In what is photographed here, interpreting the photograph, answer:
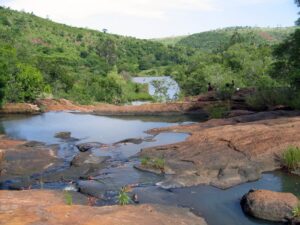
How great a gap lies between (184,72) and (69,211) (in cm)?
5561

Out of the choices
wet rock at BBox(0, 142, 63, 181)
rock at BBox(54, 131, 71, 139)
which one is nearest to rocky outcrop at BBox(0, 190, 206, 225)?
wet rock at BBox(0, 142, 63, 181)

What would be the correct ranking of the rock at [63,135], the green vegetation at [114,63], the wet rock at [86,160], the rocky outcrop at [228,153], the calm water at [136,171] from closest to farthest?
the calm water at [136,171] < the rocky outcrop at [228,153] < the wet rock at [86,160] < the rock at [63,135] < the green vegetation at [114,63]

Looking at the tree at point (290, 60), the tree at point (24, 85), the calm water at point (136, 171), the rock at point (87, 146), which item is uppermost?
the tree at point (290, 60)

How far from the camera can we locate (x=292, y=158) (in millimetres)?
16250

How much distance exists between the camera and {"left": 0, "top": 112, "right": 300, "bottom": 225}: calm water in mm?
13087

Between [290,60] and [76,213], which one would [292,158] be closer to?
[76,213]

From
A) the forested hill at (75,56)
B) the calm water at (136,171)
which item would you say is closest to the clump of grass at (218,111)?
the calm water at (136,171)

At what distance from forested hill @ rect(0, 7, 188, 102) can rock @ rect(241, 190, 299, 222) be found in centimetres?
2799

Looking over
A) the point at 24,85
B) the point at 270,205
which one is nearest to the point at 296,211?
the point at 270,205

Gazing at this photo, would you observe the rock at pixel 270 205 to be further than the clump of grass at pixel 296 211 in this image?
→ Yes

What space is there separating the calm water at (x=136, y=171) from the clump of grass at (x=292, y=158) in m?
0.42

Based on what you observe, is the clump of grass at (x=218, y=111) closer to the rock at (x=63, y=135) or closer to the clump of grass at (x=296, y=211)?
the rock at (x=63, y=135)

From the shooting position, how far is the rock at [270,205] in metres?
11.9

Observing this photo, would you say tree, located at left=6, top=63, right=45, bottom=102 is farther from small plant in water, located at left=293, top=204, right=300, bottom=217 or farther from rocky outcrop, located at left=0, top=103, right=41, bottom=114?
small plant in water, located at left=293, top=204, right=300, bottom=217
